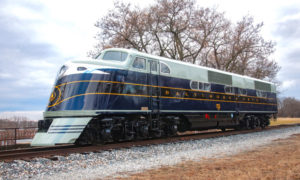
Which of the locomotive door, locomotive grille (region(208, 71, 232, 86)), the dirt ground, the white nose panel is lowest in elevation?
the dirt ground

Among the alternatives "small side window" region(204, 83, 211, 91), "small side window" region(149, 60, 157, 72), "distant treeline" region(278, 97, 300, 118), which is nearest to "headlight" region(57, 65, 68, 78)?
"small side window" region(149, 60, 157, 72)

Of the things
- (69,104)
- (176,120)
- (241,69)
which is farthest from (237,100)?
(241,69)

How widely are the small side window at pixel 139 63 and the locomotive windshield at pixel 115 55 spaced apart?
0.51 m

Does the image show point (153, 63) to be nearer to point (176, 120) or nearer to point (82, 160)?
point (176, 120)

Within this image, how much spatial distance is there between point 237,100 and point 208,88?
399 cm

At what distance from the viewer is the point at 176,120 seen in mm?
13555

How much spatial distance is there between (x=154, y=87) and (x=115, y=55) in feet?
7.78

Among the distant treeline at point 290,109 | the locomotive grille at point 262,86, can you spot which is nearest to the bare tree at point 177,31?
the locomotive grille at point 262,86

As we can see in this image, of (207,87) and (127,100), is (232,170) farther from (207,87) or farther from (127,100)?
(207,87)

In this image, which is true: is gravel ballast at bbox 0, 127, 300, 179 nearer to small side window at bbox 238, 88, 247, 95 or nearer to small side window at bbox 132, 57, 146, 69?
small side window at bbox 132, 57, 146, 69

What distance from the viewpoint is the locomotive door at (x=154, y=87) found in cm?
1221

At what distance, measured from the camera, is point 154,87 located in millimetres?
12398

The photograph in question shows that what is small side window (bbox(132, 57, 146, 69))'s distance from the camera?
11.8 m

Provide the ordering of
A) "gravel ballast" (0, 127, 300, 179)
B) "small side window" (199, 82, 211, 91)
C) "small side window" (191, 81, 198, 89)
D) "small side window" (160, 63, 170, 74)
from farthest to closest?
"small side window" (199, 82, 211, 91)
"small side window" (191, 81, 198, 89)
"small side window" (160, 63, 170, 74)
"gravel ballast" (0, 127, 300, 179)
